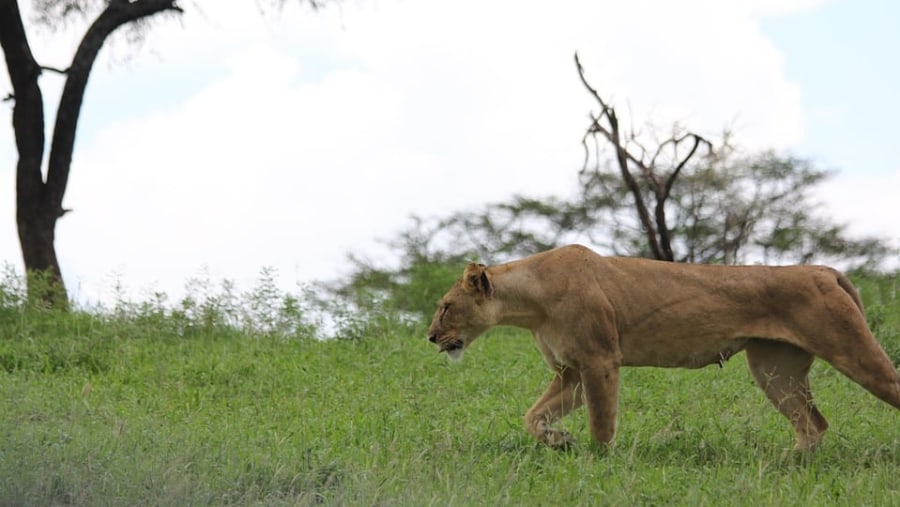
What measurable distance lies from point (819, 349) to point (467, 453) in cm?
189

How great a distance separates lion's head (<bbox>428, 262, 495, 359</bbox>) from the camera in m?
7.09

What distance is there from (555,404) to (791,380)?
132 cm

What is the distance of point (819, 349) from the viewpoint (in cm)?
681

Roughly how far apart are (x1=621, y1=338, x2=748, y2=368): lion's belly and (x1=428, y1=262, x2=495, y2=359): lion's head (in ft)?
2.53

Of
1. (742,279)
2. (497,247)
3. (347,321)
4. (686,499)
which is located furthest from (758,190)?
(686,499)

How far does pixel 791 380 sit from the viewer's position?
284 inches

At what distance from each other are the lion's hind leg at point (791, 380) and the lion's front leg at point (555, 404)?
973mm

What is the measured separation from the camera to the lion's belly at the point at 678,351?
705 cm

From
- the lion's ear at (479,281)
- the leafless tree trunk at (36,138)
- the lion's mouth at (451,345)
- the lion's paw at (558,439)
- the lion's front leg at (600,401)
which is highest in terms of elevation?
the leafless tree trunk at (36,138)

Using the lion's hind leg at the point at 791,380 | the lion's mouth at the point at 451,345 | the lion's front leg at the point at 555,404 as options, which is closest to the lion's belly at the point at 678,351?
the lion's hind leg at the point at 791,380

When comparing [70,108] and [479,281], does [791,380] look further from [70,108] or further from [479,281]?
[70,108]

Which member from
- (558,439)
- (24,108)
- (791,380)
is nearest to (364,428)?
(558,439)

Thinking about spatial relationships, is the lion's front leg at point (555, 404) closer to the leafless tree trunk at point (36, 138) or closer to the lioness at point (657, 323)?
the lioness at point (657, 323)

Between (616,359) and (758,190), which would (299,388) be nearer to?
(616,359)
